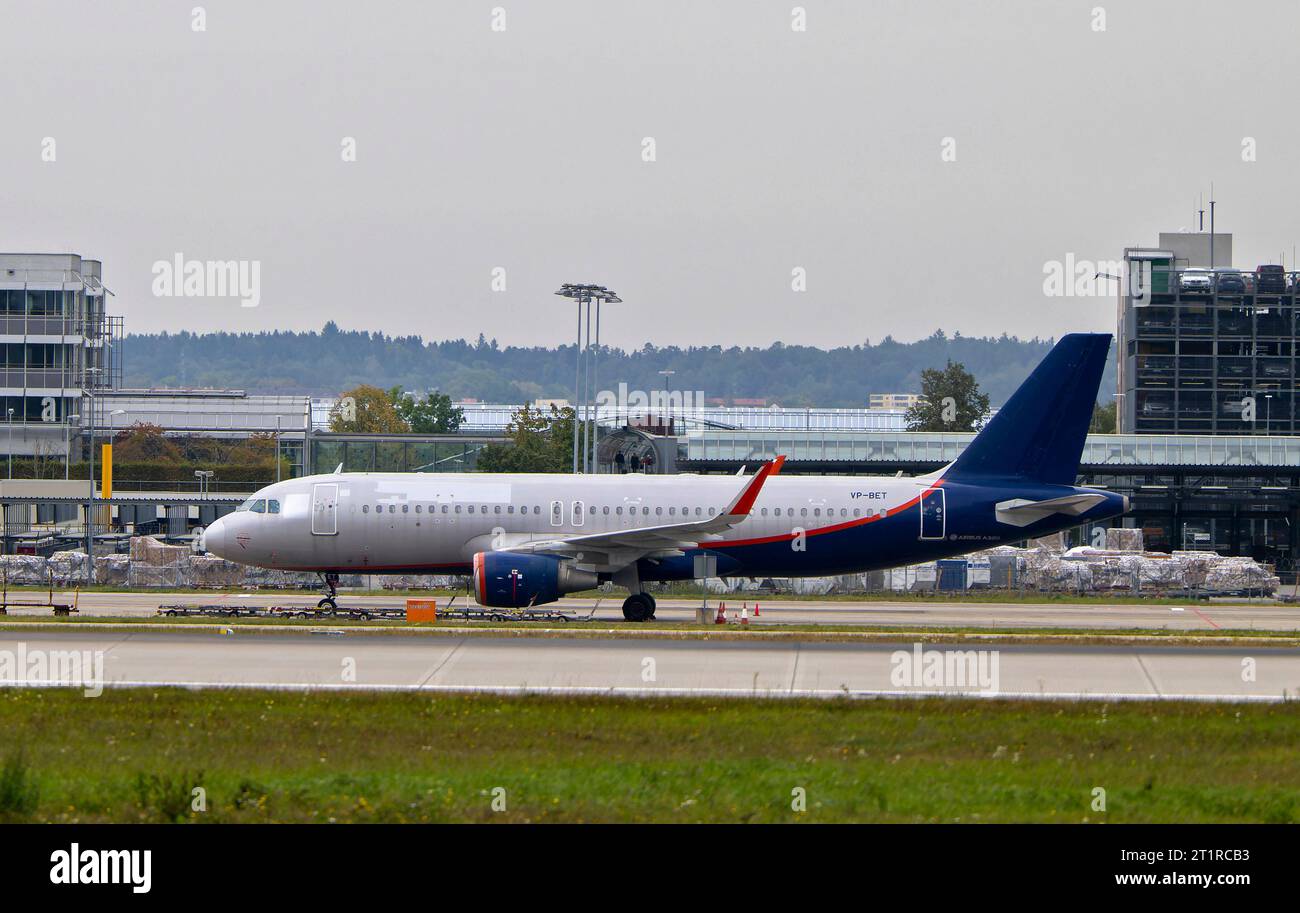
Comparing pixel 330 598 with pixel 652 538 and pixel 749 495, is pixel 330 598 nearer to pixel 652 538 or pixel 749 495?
pixel 652 538

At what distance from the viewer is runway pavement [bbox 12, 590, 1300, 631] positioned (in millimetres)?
40438

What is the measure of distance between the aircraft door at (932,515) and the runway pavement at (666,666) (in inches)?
512

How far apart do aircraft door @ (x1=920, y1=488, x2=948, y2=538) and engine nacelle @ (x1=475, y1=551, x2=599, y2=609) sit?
33.6 ft

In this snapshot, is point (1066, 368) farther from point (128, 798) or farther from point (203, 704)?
point (128, 798)

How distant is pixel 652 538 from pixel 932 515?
8468mm

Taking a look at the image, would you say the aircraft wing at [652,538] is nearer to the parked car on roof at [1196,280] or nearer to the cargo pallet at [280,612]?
the cargo pallet at [280,612]

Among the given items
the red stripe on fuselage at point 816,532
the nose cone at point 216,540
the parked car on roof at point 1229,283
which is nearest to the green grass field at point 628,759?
the red stripe on fuselage at point 816,532

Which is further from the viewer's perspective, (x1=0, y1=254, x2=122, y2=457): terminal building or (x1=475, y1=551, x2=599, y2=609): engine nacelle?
(x1=0, y1=254, x2=122, y2=457): terminal building

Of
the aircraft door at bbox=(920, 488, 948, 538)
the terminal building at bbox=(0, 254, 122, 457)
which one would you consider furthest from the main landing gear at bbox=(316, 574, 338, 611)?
the terminal building at bbox=(0, 254, 122, 457)

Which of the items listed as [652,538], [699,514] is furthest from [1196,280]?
[652,538]

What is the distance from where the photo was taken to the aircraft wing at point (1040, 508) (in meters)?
42.5

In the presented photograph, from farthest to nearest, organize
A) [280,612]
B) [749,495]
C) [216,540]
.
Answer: [216,540] → [749,495] → [280,612]

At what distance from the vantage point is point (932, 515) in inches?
1674

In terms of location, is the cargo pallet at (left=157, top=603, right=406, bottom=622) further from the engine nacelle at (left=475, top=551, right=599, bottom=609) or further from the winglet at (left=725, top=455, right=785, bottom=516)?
the winglet at (left=725, top=455, right=785, bottom=516)
